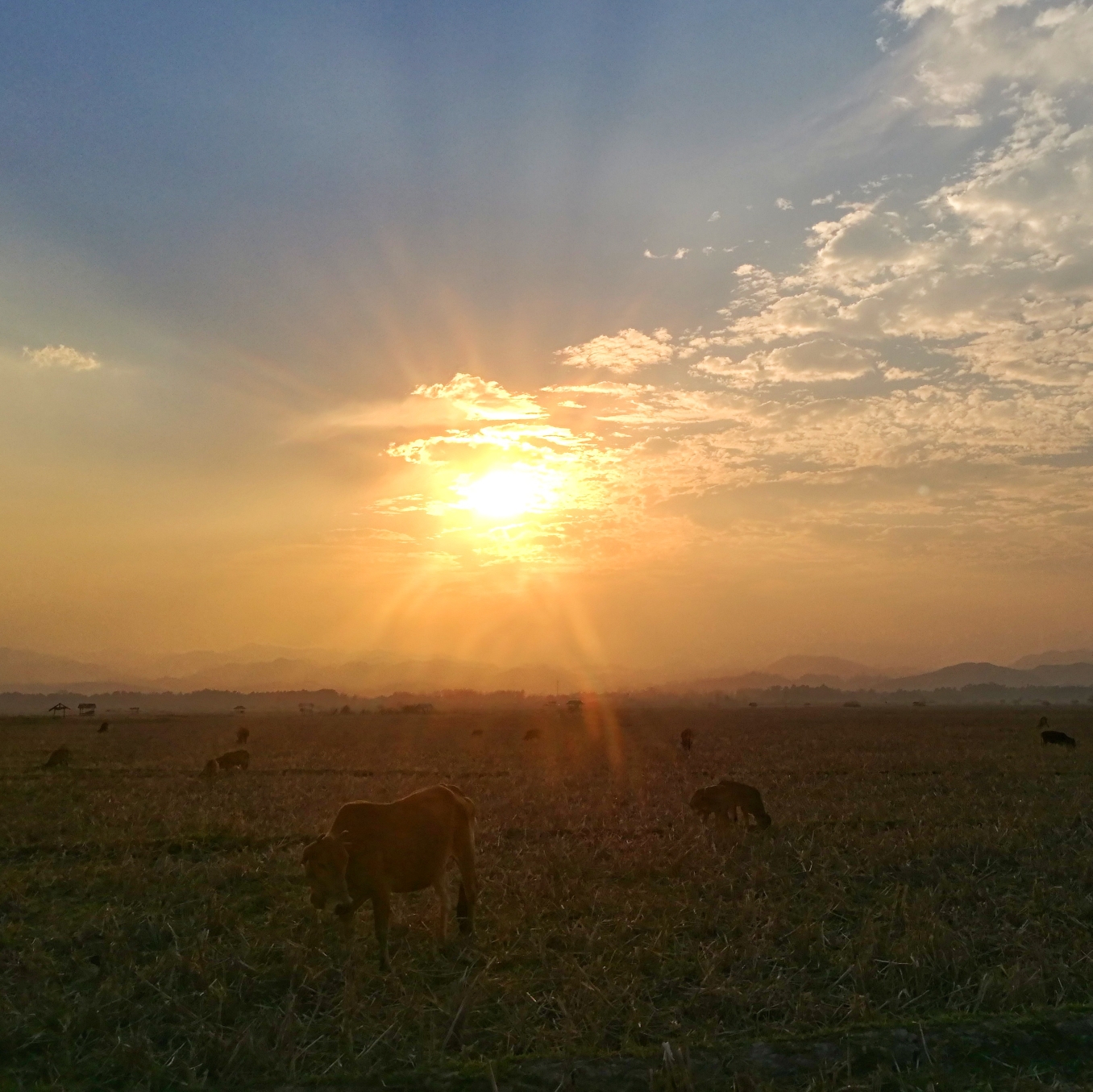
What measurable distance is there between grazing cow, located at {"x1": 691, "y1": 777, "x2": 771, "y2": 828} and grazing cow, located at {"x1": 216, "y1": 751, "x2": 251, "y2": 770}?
1920cm

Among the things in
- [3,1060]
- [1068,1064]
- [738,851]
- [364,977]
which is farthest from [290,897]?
[1068,1064]

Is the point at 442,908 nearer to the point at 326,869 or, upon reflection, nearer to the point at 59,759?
the point at 326,869

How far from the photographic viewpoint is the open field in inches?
306

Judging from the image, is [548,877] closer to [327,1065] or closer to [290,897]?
[290,897]

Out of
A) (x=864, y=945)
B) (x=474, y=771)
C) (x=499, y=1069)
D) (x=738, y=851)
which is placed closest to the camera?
(x=499, y=1069)

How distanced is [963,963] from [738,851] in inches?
249

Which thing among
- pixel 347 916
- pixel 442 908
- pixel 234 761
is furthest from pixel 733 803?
pixel 234 761

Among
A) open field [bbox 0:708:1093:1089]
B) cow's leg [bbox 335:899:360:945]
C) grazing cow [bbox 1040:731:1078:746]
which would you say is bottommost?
open field [bbox 0:708:1093:1089]

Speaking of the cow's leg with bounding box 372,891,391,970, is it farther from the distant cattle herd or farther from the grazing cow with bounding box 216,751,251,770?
the grazing cow with bounding box 216,751,251,770

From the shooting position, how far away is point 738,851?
15.5 metres

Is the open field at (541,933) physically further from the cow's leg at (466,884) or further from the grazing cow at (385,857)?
the grazing cow at (385,857)

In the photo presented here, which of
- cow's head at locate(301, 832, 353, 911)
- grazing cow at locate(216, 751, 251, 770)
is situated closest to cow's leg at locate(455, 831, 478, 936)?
cow's head at locate(301, 832, 353, 911)

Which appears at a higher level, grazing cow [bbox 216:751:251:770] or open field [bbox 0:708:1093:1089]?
grazing cow [bbox 216:751:251:770]

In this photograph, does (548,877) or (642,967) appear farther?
(548,877)
